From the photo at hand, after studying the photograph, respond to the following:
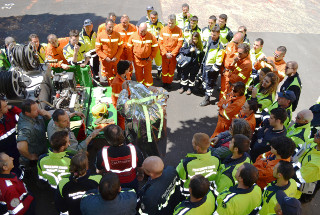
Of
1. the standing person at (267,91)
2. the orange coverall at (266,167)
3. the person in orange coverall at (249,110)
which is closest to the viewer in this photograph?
the orange coverall at (266,167)

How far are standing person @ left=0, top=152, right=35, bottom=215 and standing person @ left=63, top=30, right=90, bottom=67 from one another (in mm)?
3896

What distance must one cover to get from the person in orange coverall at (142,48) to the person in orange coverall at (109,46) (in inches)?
14.8

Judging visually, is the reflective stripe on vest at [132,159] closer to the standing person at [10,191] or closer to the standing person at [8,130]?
the standing person at [10,191]

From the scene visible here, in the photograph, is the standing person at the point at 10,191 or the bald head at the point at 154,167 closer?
the bald head at the point at 154,167

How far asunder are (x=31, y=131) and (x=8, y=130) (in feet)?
1.48

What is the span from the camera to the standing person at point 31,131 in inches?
175

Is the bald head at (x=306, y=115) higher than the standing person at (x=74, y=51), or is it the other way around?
the standing person at (x=74, y=51)

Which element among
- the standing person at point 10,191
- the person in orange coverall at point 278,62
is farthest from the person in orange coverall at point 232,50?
the standing person at point 10,191

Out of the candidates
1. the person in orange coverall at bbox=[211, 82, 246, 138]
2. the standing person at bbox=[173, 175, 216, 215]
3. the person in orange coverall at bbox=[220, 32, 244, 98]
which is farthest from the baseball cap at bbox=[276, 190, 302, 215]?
the person in orange coverall at bbox=[220, 32, 244, 98]

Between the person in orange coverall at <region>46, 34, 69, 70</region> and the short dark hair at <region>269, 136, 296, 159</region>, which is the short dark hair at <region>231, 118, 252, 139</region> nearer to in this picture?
the short dark hair at <region>269, 136, 296, 159</region>

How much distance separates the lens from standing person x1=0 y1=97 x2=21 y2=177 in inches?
177

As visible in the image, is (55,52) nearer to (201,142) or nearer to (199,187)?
(201,142)

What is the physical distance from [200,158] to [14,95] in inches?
165

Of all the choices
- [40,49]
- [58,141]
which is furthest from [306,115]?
[40,49]
